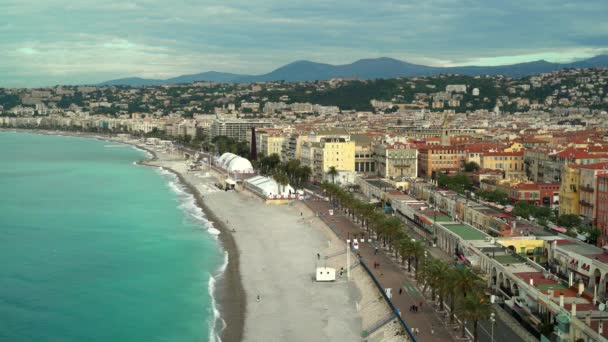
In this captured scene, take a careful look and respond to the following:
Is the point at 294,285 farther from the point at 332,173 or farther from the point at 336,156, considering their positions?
the point at 336,156

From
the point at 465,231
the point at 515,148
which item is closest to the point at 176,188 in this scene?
the point at 515,148

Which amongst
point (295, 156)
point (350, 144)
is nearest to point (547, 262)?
point (350, 144)

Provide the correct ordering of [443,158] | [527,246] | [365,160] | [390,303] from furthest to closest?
[365,160]
[443,158]
[527,246]
[390,303]

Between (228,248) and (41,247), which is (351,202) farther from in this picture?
(41,247)

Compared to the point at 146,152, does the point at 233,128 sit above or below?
above

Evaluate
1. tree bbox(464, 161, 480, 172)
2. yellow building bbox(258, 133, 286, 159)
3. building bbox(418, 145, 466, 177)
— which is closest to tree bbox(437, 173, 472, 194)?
tree bbox(464, 161, 480, 172)

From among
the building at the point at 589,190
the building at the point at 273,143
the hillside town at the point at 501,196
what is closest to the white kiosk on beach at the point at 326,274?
the hillside town at the point at 501,196
